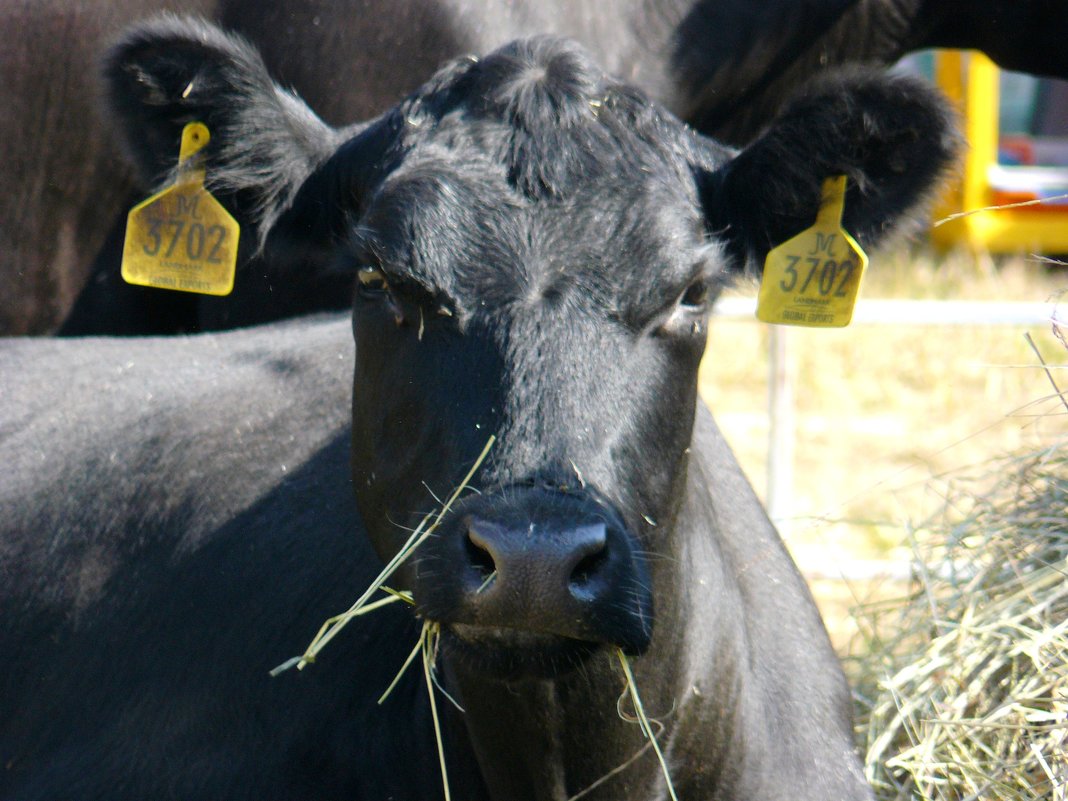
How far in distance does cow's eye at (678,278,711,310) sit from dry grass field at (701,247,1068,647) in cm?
335

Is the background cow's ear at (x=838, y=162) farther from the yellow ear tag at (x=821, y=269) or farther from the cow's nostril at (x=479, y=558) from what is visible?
the cow's nostril at (x=479, y=558)

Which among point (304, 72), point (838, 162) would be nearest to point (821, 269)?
point (838, 162)

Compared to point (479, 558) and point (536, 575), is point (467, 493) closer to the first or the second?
point (479, 558)

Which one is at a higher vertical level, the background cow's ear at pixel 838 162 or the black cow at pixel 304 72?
the background cow's ear at pixel 838 162

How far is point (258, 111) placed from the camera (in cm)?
312

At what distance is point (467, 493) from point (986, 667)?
1.85 meters

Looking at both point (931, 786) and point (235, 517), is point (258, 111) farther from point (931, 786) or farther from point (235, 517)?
point (931, 786)

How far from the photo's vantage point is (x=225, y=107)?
3.16 meters

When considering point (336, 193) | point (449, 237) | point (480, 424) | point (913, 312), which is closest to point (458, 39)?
point (336, 193)

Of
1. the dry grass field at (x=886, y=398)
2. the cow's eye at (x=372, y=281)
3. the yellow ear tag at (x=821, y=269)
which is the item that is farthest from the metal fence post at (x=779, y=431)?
the cow's eye at (x=372, y=281)

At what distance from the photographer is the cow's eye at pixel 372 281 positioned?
2.75 metres

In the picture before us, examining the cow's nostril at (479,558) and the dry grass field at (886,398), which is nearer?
the cow's nostril at (479,558)

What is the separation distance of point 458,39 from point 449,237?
220 centimetres

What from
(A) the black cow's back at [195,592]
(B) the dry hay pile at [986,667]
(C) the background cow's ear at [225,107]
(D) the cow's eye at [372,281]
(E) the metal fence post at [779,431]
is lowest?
(E) the metal fence post at [779,431]
